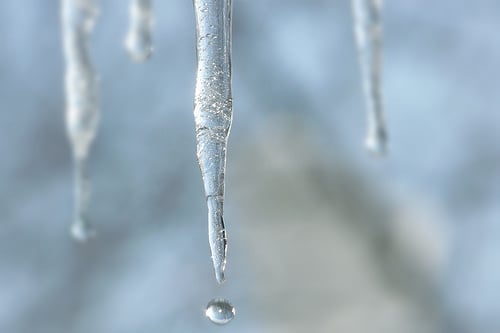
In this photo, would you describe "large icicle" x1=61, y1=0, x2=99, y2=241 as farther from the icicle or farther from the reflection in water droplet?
the reflection in water droplet

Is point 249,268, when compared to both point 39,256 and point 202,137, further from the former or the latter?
point 202,137

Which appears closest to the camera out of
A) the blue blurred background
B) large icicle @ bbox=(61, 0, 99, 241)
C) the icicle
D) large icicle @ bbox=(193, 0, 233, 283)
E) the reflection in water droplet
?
large icicle @ bbox=(193, 0, 233, 283)

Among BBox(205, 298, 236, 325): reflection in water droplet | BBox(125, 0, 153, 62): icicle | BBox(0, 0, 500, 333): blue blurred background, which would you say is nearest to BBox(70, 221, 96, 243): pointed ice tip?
BBox(125, 0, 153, 62): icicle

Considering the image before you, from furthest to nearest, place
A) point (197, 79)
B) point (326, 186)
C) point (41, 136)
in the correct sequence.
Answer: point (326, 186)
point (41, 136)
point (197, 79)

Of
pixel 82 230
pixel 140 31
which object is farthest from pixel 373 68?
pixel 82 230

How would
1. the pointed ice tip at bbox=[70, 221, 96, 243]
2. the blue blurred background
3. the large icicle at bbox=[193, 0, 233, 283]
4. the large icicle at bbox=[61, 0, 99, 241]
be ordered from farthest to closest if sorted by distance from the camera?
the blue blurred background
the pointed ice tip at bbox=[70, 221, 96, 243]
the large icicle at bbox=[61, 0, 99, 241]
the large icicle at bbox=[193, 0, 233, 283]

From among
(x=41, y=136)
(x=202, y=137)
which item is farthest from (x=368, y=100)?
(x=41, y=136)
